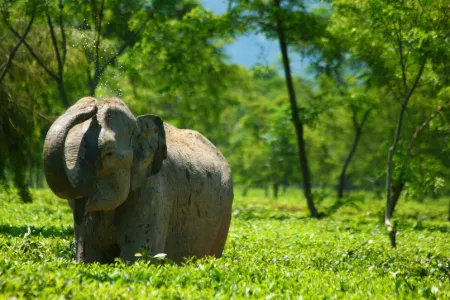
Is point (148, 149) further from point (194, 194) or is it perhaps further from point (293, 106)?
point (293, 106)

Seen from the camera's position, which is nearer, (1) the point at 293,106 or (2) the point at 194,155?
(2) the point at 194,155

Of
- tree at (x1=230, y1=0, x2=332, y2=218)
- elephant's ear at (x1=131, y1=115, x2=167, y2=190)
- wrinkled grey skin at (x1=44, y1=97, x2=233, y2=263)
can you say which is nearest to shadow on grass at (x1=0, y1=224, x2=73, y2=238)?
wrinkled grey skin at (x1=44, y1=97, x2=233, y2=263)

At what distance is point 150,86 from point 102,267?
2338 cm

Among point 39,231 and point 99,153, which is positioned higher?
point 99,153

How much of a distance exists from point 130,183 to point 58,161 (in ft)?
4.03

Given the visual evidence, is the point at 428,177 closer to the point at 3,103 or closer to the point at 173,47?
the point at 173,47

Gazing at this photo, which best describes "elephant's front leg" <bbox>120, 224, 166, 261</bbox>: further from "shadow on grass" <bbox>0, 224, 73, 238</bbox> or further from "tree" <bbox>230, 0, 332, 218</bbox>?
"tree" <bbox>230, 0, 332, 218</bbox>

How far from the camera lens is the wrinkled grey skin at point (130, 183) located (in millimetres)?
6945

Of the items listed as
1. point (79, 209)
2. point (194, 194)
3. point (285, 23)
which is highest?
point (285, 23)

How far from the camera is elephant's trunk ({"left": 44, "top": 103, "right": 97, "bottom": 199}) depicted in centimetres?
665

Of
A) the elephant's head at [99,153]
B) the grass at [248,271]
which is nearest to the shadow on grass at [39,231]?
the grass at [248,271]

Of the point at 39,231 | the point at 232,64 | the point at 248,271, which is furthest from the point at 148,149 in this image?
the point at 232,64

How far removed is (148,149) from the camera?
8.02 m

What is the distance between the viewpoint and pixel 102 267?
23.6 ft
